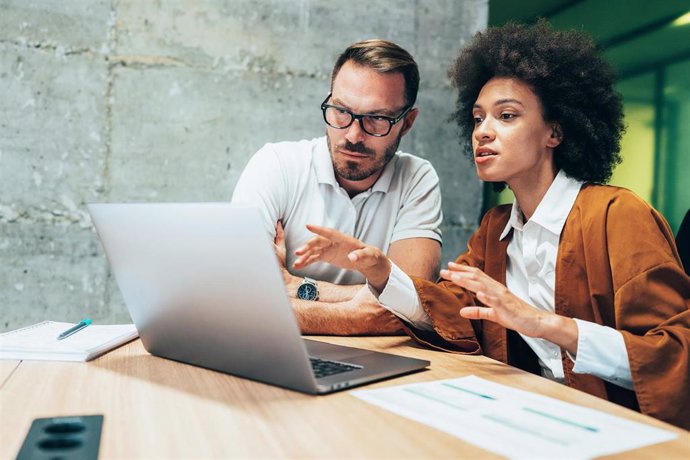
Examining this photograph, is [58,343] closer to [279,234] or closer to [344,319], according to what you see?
[344,319]

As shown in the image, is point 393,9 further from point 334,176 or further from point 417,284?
point 417,284

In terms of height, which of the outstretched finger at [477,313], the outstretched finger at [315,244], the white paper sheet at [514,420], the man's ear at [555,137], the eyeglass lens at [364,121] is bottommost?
the white paper sheet at [514,420]

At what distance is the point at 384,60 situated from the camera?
215 centimetres

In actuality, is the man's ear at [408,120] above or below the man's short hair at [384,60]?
below

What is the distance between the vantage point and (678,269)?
1360 millimetres

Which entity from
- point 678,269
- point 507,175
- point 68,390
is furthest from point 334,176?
point 68,390

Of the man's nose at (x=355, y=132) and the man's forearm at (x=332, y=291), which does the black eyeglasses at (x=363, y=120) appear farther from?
the man's forearm at (x=332, y=291)

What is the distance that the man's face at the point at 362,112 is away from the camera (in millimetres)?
2100

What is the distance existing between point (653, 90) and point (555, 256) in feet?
3.22

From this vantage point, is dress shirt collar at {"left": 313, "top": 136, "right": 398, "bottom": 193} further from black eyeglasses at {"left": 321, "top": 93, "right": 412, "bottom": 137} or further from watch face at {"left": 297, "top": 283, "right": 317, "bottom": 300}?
watch face at {"left": 297, "top": 283, "right": 317, "bottom": 300}

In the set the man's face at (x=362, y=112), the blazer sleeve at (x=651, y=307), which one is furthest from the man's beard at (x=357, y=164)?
the blazer sleeve at (x=651, y=307)

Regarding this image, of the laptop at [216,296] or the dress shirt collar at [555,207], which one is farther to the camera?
the dress shirt collar at [555,207]

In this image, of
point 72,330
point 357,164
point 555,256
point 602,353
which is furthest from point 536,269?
point 72,330

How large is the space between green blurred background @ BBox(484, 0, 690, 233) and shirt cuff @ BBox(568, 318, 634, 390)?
1.00 meters
